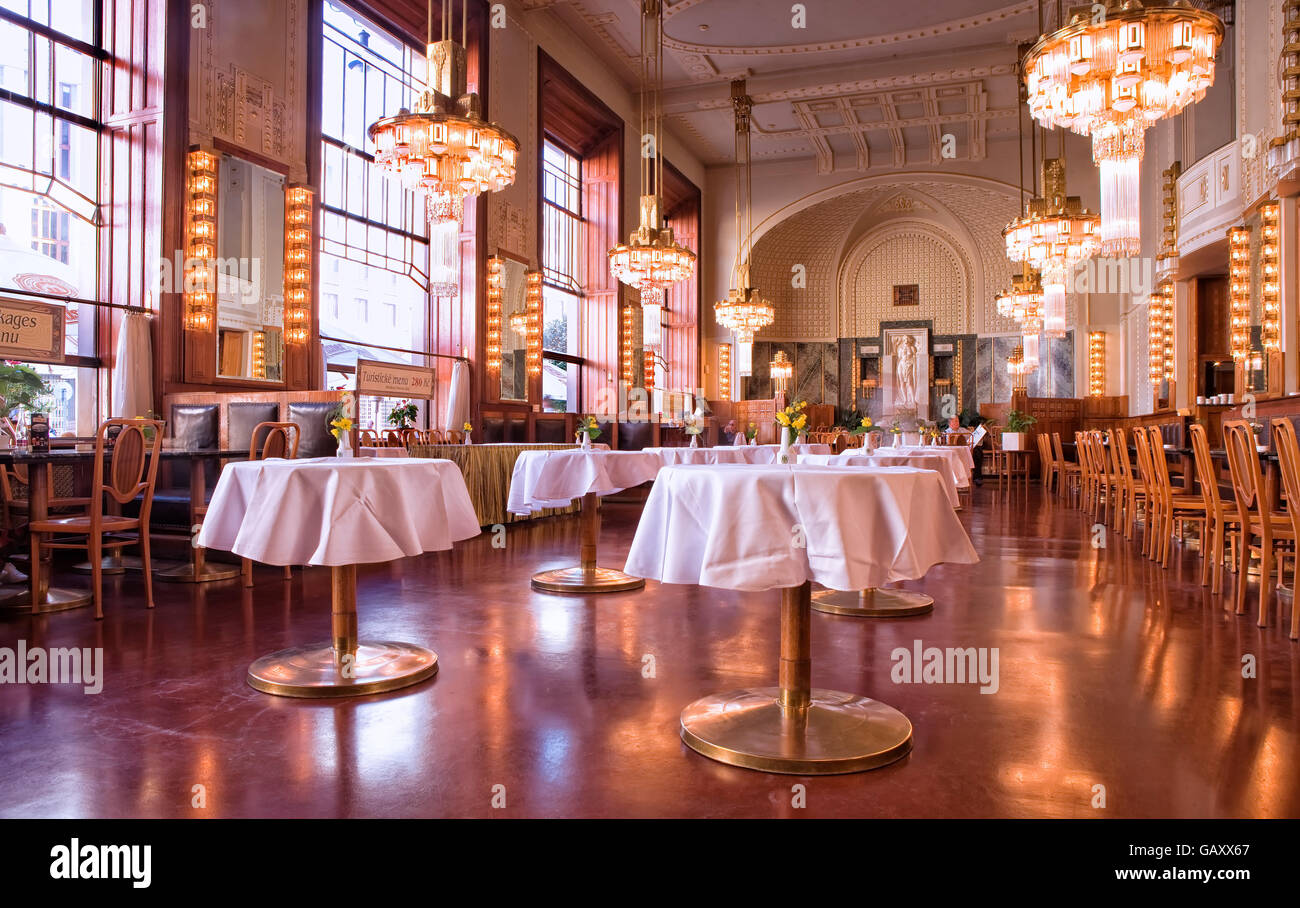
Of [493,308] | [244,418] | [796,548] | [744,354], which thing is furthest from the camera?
[744,354]

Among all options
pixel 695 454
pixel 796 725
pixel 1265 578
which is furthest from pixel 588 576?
pixel 1265 578

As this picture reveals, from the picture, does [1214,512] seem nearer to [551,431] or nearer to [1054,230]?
[1054,230]

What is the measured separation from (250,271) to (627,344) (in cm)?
761

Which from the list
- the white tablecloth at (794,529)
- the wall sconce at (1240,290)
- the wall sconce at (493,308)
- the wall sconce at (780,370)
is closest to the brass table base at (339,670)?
the white tablecloth at (794,529)

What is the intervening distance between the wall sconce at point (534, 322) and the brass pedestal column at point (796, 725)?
9541 mm

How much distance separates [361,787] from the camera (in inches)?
83.4

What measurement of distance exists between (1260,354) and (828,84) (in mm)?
7571

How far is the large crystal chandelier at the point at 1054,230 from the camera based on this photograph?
320 inches

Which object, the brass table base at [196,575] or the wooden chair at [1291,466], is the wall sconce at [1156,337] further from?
the brass table base at [196,575]

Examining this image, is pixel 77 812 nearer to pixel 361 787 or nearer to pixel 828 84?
pixel 361 787

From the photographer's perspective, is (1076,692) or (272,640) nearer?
(1076,692)

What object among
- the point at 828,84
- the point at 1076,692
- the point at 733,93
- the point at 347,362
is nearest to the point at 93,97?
the point at 347,362

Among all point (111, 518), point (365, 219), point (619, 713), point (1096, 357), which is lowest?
point (619, 713)

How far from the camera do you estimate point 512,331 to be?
11.5m
